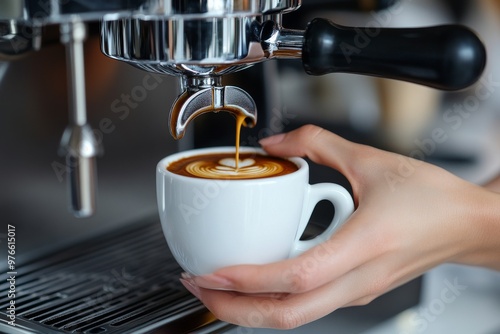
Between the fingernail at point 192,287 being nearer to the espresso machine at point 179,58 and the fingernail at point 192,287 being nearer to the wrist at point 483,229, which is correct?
the espresso machine at point 179,58

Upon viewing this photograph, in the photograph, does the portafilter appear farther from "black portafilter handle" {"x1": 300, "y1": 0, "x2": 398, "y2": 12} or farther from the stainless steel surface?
"black portafilter handle" {"x1": 300, "y1": 0, "x2": 398, "y2": 12}

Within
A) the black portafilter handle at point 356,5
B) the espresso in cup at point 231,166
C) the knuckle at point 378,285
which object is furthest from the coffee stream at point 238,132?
the black portafilter handle at point 356,5

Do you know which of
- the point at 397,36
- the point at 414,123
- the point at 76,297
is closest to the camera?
the point at 397,36

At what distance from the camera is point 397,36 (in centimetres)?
42

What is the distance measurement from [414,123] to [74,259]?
0.54 m

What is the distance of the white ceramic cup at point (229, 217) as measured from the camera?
470mm

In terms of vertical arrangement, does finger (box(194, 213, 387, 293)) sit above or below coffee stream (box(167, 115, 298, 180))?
below

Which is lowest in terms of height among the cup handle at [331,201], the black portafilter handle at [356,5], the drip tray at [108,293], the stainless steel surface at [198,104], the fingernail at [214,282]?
the drip tray at [108,293]

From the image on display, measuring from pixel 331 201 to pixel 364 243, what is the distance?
0.04 metres

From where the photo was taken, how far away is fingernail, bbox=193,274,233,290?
0.48 meters

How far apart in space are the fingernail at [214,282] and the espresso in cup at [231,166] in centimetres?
6

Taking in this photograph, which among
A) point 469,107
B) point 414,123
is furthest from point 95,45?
point 469,107

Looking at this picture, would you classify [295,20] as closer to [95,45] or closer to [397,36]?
[95,45]

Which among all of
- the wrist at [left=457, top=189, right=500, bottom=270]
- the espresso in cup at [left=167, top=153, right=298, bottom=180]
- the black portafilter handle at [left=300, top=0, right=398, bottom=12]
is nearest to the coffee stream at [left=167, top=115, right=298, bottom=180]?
the espresso in cup at [left=167, top=153, right=298, bottom=180]
